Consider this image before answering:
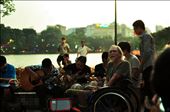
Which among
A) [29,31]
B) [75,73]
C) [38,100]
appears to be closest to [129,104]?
[38,100]

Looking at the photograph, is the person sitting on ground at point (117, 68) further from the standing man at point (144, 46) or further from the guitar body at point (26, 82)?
the guitar body at point (26, 82)

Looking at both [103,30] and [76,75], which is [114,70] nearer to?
[76,75]

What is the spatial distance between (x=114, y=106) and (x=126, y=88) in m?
0.31

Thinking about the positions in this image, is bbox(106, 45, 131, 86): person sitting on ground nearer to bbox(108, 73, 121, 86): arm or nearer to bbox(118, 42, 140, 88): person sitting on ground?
bbox(108, 73, 121, 86): arm

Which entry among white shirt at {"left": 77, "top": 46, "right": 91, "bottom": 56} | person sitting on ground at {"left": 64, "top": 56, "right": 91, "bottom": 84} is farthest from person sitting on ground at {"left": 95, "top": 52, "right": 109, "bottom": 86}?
white shirt at {"left": 77, "top": 46, "right": 91, "bottom": 56}

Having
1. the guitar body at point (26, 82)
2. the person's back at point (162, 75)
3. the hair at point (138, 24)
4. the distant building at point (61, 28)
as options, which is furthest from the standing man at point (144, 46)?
the distant building at point (61, 28)

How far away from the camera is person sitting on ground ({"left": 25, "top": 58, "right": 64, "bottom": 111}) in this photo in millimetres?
7500

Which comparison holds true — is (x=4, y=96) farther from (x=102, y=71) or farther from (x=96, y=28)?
(x=96, y=28)

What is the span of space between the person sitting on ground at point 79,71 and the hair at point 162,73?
6.57m

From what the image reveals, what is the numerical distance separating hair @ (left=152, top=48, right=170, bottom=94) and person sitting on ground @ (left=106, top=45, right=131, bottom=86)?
516cm

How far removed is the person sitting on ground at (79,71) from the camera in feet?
27.1

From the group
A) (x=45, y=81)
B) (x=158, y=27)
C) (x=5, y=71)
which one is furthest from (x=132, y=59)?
(x=158, y=27)

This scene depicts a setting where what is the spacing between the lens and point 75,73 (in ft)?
28.0

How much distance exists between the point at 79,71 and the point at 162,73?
6.86 metres
